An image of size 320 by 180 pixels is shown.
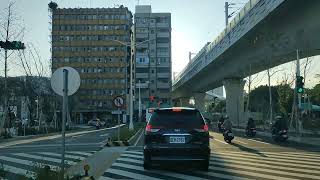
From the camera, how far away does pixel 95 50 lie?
A: 13025 centimetres

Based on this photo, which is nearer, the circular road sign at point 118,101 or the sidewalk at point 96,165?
the sidewalk at point 96,165

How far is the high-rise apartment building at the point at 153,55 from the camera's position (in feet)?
468

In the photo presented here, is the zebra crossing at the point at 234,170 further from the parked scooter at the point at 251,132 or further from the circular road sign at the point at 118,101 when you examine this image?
the parked scooter at the point at 251,132

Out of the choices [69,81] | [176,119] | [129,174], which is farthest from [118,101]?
[69,81]

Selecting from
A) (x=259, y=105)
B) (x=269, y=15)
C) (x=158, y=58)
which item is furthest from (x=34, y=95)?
(x=158, y=58)

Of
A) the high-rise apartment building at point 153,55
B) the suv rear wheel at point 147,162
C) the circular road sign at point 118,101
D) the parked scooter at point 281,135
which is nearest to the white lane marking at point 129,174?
the suv rear wheel at point 147,162

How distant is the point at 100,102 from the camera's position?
129875 mm

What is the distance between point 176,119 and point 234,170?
2096mm

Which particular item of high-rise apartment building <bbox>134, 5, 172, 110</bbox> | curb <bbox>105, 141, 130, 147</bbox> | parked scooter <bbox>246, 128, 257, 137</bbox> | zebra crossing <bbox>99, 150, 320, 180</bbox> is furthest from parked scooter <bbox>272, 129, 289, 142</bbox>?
high-rise apartment building <bbox>134, 5, 172, 110</bbox>

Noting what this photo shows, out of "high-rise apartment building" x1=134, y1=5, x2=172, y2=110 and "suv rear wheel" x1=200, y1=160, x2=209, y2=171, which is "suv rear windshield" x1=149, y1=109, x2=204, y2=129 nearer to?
"suv rear wheel" x1=200, y1=160, x2=209, y2=171

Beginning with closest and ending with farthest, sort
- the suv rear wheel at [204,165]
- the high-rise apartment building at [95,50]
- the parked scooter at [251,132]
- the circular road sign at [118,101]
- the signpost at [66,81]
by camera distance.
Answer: the signpost at [66,81] → the suv rear wheel at [204,165] → the circular road sign at [118,101] → the parked scooter at [251,132] → the high-rise apartment building at [95,50]

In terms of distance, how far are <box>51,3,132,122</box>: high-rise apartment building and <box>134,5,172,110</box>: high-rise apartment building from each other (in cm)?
1119

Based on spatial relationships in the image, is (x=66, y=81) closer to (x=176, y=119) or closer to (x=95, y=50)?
(x=176, y=119)

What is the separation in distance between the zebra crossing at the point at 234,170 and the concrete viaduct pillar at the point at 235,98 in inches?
1653
